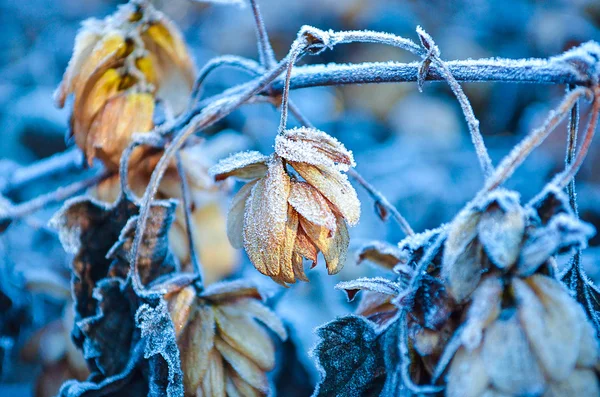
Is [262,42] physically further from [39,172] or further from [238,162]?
[39,172]

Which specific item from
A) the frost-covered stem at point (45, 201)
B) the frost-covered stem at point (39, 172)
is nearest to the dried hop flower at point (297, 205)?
the frost-covered stem at point (45, 201)

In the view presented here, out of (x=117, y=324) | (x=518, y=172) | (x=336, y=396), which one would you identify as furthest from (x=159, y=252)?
(x=518, y=172)

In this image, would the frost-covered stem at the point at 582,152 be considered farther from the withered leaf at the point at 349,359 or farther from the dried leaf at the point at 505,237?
the withered leaf at the point at 349,359

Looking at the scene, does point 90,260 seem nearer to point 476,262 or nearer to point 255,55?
point 476,262

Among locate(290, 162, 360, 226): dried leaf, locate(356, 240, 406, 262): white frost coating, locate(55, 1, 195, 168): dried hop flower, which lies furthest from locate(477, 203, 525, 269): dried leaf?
locate(55, 1, 195, 168): dried hop flower

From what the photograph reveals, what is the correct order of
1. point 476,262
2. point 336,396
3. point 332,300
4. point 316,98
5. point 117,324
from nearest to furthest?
1. point 476,262
2. point 336,396
3. point 117,324
4. point 332,300
5. point 316,98

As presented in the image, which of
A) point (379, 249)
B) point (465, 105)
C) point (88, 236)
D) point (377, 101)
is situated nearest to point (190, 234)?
point (88, 236)
